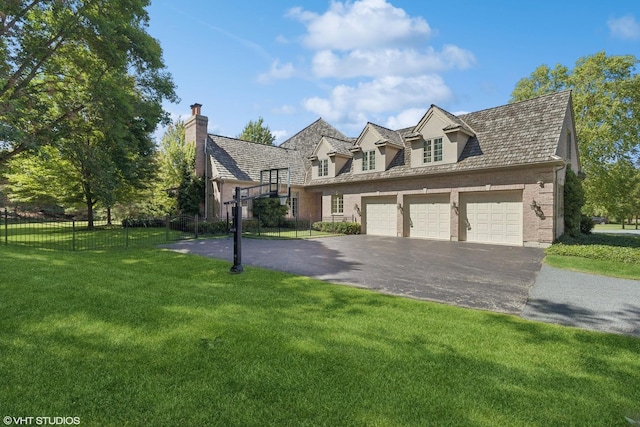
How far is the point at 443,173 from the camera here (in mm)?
17562

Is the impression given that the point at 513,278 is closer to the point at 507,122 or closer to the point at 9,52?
the point at 507,122

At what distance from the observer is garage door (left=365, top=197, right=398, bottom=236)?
2047 centimetres

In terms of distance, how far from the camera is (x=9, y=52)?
12.8m

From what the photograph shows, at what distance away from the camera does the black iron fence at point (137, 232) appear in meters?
15.1

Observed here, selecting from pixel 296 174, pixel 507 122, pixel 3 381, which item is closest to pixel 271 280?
pixel 3 381

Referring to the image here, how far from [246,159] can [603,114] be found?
27378mm

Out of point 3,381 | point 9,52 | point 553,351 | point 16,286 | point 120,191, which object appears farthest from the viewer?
point 120,191

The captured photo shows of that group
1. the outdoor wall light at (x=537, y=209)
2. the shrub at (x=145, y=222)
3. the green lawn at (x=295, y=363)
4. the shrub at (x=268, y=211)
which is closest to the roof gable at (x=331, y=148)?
the shrub at (x=268, y=211)

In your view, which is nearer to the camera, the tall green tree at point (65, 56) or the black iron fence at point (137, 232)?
the tall green tree at point (65, 56)

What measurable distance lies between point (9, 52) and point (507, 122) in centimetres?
2313

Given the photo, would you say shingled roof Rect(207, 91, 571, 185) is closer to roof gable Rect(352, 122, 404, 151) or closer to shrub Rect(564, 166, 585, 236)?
roof gable Rect(352, 122, 404, 151)

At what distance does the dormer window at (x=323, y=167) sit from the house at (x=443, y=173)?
0.16 meters

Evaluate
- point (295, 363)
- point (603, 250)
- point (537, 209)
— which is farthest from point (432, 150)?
point (295, 363)

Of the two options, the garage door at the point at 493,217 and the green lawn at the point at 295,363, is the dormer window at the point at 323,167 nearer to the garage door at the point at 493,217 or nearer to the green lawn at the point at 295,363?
the garage door at the point at 493,217
